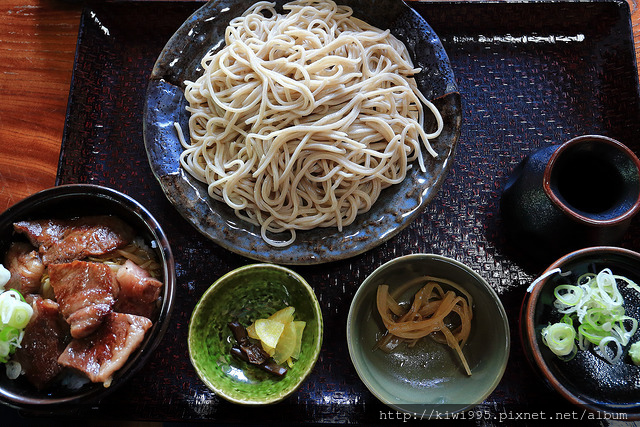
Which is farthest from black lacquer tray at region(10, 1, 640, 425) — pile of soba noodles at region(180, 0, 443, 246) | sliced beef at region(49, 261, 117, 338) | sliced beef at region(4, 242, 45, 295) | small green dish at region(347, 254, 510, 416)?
sliced beef at region(4, 242, 45, 295)

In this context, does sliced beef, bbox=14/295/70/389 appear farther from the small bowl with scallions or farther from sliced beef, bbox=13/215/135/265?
the small bowl with scallions

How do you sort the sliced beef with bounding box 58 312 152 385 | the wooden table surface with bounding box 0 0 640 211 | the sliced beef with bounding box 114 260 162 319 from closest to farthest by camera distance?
1. the sliced beef with bounding box 58 312 152 385
2. the sliced beef with bounding box 114 260 162 319
3. the wooden table surface with bounding box 0 0 640 211

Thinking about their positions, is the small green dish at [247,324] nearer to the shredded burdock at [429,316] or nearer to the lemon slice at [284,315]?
the lemon slice at [284,315]

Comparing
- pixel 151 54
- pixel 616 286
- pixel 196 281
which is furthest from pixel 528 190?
pixel 151 54

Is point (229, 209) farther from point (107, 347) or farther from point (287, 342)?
point (107, 347)

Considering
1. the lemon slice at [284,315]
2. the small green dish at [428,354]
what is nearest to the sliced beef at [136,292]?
the lemon slice at [284,315]

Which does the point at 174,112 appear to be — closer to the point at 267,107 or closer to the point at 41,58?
the point at 267,107

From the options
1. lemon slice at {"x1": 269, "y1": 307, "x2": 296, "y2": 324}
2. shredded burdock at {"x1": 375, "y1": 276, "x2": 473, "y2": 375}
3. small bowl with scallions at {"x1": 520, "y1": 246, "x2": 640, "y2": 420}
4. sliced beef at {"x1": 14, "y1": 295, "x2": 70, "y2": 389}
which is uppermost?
small bowl with scallions at {"x1": 520, "y1": 246, "x2": 640, "y2": 420}
